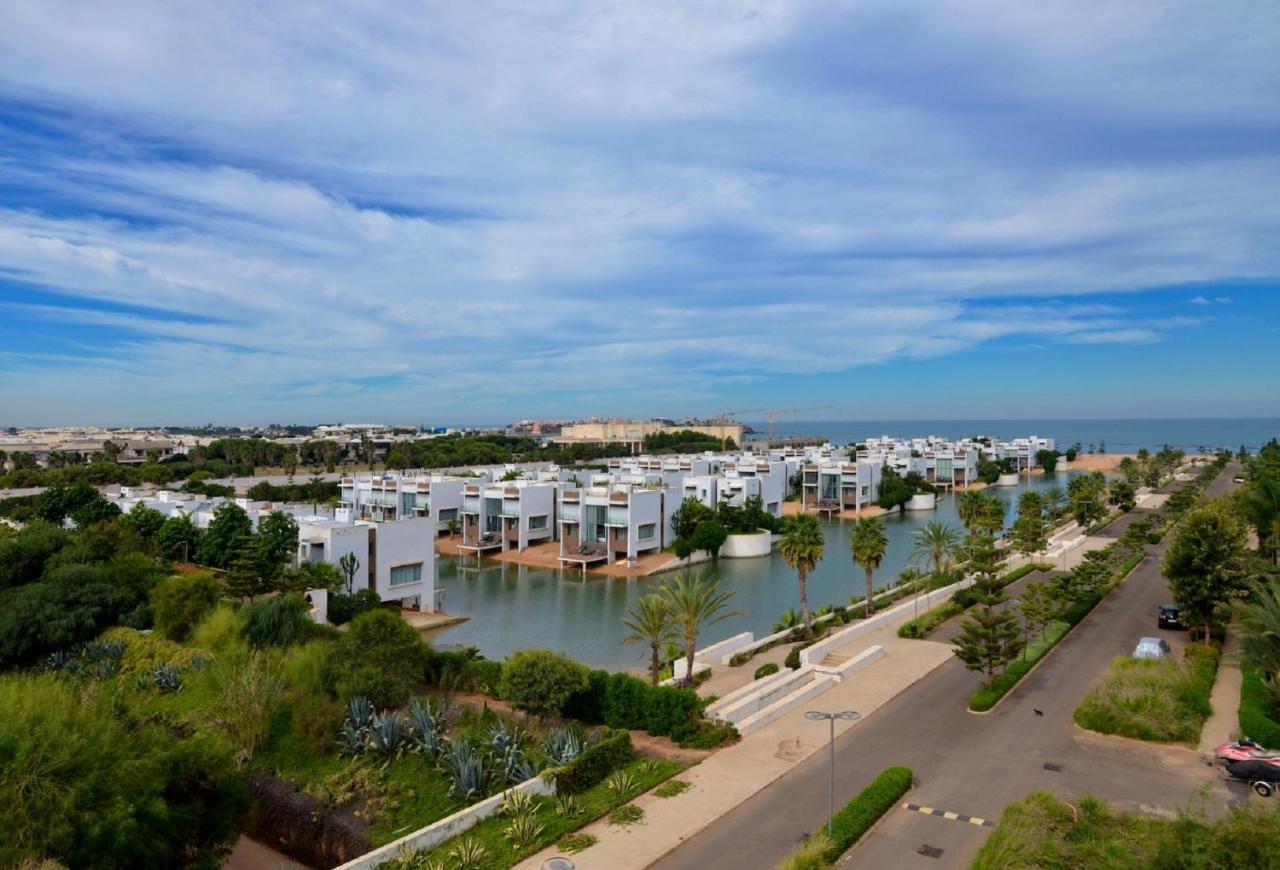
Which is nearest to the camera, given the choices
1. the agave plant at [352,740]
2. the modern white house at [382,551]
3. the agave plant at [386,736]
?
the agave plant at [386,736]

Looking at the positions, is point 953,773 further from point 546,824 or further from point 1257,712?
point 546,824

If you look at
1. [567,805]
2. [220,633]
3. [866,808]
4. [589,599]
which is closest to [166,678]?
[220,633]

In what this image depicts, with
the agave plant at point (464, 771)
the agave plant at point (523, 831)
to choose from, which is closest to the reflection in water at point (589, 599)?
the agave plant at point (464, 771)

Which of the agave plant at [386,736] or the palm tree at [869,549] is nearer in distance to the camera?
the agave plant at [386,736]

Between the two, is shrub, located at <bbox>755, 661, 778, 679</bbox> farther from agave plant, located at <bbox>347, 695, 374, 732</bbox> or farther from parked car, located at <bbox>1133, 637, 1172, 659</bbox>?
agave plant, located at <bbox>347, 695, 374, 732</bbox>

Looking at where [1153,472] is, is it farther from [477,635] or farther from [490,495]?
[477,635]

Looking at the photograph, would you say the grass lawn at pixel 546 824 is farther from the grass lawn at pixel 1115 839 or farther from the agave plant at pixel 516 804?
the grass lawn at pixel 1115 839

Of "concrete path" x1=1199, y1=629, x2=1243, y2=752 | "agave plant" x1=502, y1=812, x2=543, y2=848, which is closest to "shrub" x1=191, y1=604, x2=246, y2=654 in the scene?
"agave plant" x1=502, y1=812, x2=543, y2=848
